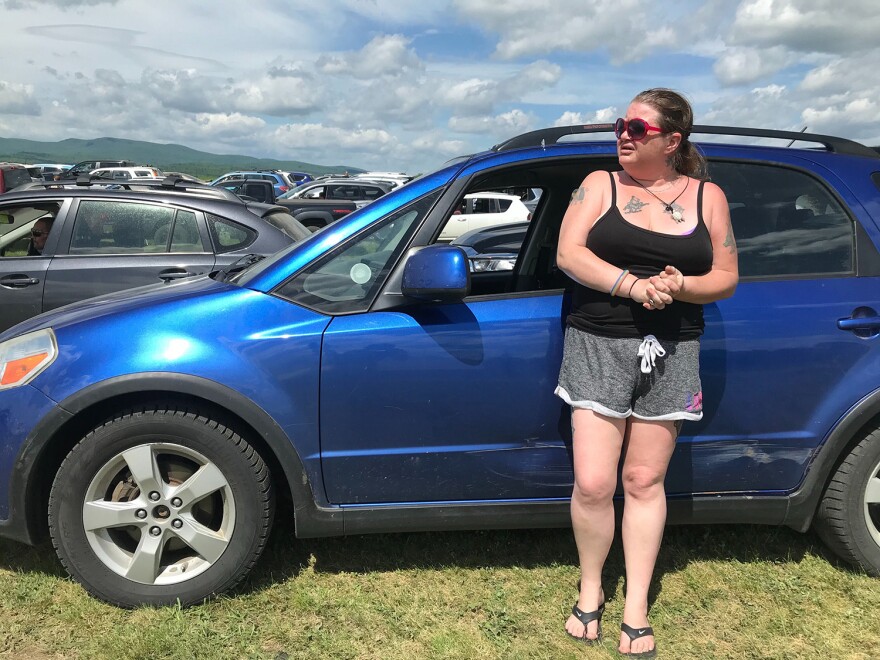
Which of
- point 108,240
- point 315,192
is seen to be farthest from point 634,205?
point 315,192

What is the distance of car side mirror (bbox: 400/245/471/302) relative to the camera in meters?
2.30

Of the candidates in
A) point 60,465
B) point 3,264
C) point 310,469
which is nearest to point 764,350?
point 310,469

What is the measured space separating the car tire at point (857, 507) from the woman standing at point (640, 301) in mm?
876

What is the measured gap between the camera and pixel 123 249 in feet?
17.2

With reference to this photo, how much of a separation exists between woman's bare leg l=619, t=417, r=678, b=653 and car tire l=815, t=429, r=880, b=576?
0.84m

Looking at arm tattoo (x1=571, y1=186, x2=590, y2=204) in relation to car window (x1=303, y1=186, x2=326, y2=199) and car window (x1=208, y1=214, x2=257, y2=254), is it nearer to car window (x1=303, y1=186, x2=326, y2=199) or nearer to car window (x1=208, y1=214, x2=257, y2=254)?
car window (x1=208, y1=214, x2=257, y2=254)

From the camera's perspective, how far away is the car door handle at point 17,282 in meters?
5.05

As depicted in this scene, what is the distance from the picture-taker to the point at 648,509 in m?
2.38

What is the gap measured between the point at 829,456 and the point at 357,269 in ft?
6.48

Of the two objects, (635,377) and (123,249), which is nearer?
(635,377)

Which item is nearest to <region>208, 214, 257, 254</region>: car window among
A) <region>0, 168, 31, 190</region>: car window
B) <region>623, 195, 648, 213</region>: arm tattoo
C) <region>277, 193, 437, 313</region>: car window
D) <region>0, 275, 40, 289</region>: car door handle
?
<region>0, 275, 40, 289</region>: car door handle

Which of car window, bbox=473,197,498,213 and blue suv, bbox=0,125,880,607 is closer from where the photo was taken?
blue suv, bbox=0,125,880,607

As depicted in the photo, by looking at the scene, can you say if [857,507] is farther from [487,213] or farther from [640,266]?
[487,213]

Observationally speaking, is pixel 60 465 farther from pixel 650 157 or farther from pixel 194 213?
pixel 194 213
